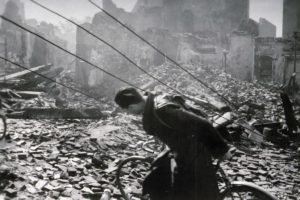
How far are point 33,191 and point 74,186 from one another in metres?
0.76

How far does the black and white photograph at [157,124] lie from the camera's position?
3.28m

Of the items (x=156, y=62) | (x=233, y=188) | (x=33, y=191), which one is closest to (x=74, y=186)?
(x=33, y=191)

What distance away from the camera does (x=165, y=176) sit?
3479mm

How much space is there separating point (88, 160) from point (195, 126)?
4.26 m

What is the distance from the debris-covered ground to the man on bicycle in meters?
2.30

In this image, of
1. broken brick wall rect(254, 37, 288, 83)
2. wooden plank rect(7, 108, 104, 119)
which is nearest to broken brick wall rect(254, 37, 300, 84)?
broken brick wall rect(254, 37, 288, 83)

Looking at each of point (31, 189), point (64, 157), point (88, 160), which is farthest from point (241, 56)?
point (31, 189)

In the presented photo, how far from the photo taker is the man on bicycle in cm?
305

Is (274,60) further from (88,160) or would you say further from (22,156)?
(22,156)

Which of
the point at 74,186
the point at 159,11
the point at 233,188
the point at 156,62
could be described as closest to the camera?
the point at 233,188

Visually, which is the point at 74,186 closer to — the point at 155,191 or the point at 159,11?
the point at 155,191

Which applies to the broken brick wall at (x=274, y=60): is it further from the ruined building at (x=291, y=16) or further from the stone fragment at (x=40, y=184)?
the stone fragment at (x=40, y=184)

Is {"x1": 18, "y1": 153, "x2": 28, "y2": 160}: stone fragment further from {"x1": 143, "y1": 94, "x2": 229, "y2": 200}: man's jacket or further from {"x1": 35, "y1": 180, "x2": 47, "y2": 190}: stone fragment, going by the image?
{"x1": 143, "y1": 94, "x2": 229, "y2": 200}: man's jacket

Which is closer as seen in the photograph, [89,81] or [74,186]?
[74,186]
